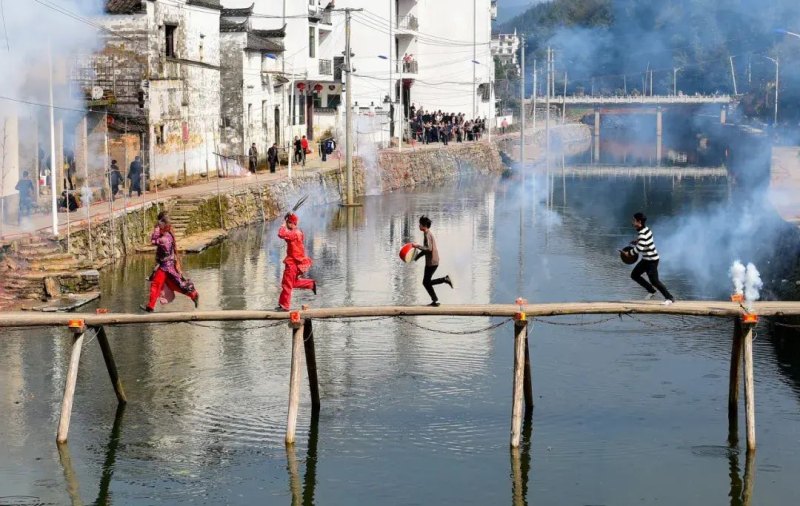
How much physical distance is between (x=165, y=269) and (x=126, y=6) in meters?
27.5

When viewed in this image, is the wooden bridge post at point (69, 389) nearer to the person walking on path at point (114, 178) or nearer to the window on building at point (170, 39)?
the person walking on path at point (114, 178)

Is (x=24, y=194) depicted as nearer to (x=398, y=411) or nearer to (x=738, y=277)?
(x=398, y=411)

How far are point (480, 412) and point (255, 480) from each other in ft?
17.6

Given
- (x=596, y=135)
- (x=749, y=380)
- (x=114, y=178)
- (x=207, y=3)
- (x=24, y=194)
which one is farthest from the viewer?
(x=596, y=135)

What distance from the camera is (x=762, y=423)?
26.3 metres

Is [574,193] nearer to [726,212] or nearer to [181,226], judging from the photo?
[726,212]

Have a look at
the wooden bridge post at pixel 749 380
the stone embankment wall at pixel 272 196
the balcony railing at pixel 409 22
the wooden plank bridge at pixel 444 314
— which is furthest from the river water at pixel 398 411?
the balcony railing at pixel 409 22

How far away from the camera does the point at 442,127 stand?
305ft

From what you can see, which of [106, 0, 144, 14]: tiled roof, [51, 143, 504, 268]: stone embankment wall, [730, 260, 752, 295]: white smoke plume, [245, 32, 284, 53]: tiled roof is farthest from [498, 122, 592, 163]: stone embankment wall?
[730, 260, 752, 295]: white smoke plume

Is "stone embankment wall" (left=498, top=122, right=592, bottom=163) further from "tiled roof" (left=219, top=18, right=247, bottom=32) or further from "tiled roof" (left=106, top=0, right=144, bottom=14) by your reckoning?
"tiled roof" (left=106, top=0, right=144, bottom=14)

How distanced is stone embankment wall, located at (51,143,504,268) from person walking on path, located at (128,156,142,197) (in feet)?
5.62

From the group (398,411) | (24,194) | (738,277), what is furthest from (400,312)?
(24,194)

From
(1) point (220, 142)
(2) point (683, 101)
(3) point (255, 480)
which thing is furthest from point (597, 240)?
(2) point (683, 101)

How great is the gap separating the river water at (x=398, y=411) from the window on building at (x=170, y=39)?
16374 mm
